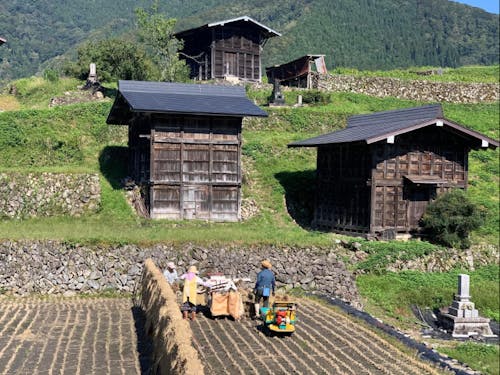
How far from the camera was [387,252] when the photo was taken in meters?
22.2

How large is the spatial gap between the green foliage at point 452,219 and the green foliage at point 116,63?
2609 centimetres

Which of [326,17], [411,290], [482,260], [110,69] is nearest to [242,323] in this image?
[411,290]

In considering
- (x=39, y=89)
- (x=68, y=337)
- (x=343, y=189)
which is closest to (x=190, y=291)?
(x=68, y=337)

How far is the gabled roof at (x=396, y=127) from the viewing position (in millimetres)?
23359

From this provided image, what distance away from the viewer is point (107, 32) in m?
130

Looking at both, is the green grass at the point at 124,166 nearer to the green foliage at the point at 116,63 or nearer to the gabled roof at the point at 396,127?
the green foliage at the point at 116,63

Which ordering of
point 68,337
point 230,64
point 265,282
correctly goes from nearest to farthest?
1. point 68,337
2. point 265,282
3. point 230,64

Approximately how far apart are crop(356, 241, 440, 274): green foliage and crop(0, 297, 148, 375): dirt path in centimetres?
930

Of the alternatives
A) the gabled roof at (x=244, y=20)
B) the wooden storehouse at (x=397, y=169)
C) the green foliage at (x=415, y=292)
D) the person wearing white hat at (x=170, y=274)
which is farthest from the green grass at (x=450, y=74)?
the person wearing white hat at (x=170, y=274)

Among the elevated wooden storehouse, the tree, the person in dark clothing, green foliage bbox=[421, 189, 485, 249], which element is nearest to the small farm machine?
the person in dark clothing

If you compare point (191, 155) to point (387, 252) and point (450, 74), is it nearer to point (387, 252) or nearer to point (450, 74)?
point (387, 252)

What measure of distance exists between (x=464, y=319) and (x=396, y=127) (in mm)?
8590

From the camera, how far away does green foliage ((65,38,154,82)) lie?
141 feet

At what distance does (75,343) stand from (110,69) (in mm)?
33646
